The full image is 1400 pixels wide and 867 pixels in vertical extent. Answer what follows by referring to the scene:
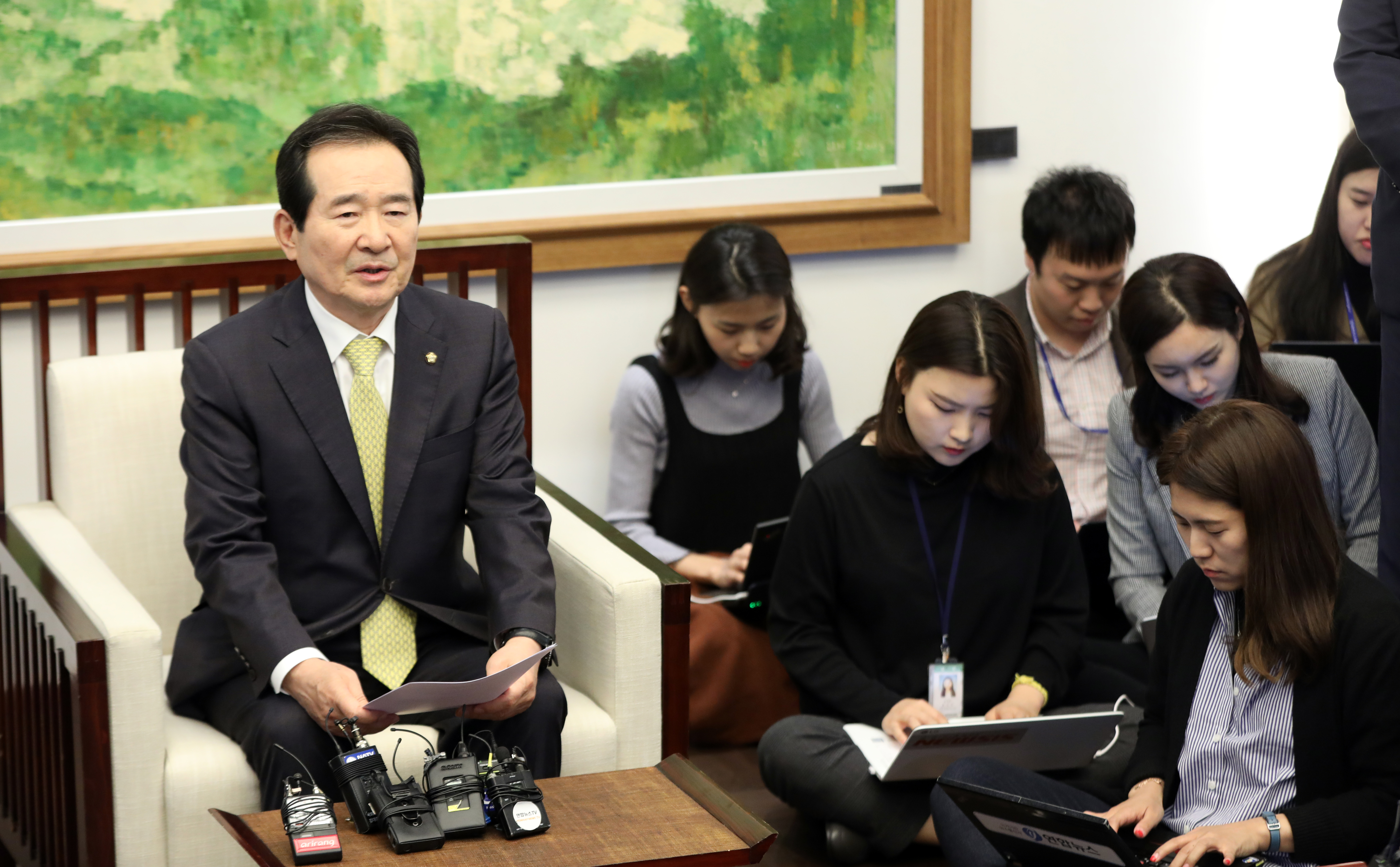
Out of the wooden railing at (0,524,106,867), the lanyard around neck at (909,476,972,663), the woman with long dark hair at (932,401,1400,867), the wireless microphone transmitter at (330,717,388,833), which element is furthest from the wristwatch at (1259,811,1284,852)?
the wooden railing at (0,524,106,867)

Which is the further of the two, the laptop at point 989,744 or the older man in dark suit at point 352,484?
the laptop at point 989,744

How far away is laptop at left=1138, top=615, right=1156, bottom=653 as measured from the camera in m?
3.22

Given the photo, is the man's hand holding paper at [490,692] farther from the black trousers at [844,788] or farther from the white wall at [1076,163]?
the white wall at [1076,163]

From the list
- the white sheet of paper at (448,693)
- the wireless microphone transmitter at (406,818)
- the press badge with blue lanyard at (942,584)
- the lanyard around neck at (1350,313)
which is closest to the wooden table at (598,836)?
the wireless microphone transmitter at (406,818)

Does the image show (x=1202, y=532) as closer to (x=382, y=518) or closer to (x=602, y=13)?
(x=382, y=518)

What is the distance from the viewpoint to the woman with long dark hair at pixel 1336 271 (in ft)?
11.9

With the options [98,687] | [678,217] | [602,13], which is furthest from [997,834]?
[602,13]

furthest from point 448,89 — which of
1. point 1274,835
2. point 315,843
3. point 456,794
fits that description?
point 1274,835

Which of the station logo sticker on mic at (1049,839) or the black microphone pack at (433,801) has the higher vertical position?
the black microphone pack at (433,801)

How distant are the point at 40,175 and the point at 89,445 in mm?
835

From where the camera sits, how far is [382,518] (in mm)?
2740

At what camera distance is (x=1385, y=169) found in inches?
104

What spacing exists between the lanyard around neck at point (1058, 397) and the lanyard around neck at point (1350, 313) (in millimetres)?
593

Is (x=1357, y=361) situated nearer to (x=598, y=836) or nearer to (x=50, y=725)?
(x=598, y=836)
